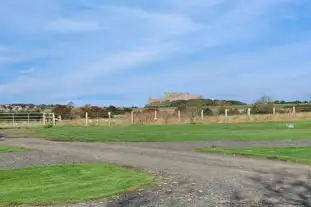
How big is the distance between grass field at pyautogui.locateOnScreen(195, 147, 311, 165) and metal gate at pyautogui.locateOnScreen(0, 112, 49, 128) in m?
37.9

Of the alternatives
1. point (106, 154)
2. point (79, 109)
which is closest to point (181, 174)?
point (106, 154)

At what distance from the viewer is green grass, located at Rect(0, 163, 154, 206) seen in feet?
32.1

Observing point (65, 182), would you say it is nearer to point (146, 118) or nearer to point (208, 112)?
point (146, 118)

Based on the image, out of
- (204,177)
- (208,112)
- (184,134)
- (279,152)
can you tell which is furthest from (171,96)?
(204,177)

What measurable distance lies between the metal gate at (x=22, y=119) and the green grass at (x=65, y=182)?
4183 cm

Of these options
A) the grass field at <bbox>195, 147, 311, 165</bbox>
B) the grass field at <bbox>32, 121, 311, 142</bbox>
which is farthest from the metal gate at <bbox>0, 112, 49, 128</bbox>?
the grass field at <bbox>195, 147, 311, 165</bbox>

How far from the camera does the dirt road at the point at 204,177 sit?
9367mm

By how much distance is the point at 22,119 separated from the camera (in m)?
57.3

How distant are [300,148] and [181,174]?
9.38 metres

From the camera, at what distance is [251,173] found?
13.3 metres

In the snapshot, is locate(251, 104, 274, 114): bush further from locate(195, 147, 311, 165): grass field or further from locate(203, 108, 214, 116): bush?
locate(195, 147, 311, 165): grass field

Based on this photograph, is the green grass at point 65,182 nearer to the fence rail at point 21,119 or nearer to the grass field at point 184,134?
the grass field at point 184,134

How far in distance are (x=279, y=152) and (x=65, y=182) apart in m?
10.2

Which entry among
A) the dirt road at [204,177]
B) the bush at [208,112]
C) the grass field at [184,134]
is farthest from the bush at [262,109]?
the dirt road at [204,177]
